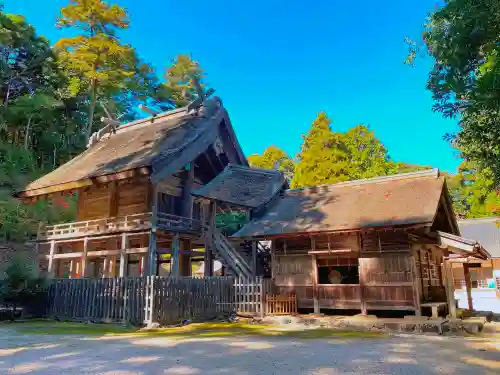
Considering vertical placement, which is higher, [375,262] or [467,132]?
[467,132]

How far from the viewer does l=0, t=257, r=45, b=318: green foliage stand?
14945 millimetres

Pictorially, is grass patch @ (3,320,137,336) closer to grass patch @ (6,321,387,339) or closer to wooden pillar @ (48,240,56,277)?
grass patch @ (6,321,387,339)

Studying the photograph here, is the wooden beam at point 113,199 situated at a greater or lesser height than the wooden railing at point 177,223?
greater

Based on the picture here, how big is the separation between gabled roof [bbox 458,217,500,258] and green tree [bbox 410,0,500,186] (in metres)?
28.8

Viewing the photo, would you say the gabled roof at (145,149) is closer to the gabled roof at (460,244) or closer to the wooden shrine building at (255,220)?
the wooden shrine building at (255,220)

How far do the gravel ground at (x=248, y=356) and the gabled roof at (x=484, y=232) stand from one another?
3037 centimetres

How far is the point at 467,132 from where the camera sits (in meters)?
11.2

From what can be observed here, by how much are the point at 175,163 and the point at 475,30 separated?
15.0 metres

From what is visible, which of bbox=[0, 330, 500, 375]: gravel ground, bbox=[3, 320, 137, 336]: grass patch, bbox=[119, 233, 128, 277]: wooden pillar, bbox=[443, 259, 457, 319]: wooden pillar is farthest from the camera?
bbox=[119, 233, 128, 277]: wooden pillar

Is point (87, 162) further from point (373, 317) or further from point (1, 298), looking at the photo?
point (373, 317)

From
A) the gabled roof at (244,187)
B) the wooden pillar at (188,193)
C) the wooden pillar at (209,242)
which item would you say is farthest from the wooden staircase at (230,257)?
the wooden pillar at (188,193)

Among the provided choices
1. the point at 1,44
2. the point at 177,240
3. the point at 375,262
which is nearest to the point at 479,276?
the point at 375,262

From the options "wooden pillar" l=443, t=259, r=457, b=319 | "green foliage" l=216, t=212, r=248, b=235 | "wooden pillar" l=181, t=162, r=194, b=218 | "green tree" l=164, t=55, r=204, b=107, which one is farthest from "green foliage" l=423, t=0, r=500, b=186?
"green tree" l=164, t=55, r=204, b=107

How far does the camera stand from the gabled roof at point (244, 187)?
19562 mm
